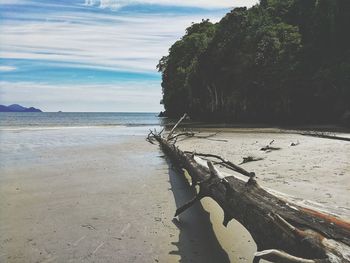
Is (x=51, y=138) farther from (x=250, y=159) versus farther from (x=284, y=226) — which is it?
(x=284, y=226)

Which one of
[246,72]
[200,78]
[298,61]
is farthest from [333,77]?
[200,78]

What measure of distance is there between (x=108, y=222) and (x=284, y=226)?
3.05 metres

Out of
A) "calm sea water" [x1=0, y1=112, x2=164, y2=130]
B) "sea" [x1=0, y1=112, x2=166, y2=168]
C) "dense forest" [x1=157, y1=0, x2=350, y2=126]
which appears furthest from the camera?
"calm sea water" [x1=0, y1=112, x2=164, y2=130]

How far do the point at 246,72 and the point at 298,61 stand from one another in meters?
5.58

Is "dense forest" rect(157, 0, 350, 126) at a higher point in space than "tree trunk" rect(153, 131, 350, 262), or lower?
higher

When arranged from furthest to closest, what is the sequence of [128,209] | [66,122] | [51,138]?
[66,122] → [51,138] → [128,209]

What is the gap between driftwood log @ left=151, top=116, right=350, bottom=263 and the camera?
260 cm

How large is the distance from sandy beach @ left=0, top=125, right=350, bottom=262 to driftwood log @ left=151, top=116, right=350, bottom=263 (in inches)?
17.0

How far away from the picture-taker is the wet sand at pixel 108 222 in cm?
422

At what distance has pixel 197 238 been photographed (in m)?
4.70

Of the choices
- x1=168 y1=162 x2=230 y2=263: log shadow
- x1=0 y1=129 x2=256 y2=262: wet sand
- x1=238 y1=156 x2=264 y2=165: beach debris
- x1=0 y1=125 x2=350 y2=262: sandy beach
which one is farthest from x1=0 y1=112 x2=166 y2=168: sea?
x1=168 y1=162 x2=230 y2=263: log shadow

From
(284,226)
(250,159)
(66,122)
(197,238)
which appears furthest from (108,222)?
(66,122)

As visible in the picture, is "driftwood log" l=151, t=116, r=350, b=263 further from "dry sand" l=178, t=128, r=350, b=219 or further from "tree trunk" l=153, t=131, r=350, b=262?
"dry sand" l=178, t=128, r=350, b=219

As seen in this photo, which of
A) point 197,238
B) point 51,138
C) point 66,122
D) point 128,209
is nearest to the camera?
point 197,238
